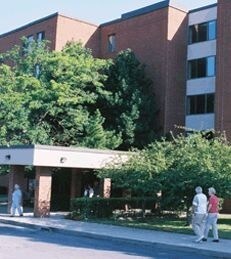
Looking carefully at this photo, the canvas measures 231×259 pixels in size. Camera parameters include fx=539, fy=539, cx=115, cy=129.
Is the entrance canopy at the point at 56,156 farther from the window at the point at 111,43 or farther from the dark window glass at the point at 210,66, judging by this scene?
the window at the point at 111,43

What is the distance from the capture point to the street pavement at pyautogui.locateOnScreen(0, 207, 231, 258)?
16.4 metres

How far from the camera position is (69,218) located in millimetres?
25359

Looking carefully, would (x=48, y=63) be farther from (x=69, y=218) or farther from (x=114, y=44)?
(x=69, y=218)

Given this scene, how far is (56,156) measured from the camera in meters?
27.0

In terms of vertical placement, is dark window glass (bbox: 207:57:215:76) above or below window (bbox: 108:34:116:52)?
below

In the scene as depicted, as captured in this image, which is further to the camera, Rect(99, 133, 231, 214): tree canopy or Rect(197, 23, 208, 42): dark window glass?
Rect(197, 23, 208, 42): dark window glass

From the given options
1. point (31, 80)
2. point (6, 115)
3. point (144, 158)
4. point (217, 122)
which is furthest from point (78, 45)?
point (144, 158)

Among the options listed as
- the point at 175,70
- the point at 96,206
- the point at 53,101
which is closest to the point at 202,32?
the point at 175,70

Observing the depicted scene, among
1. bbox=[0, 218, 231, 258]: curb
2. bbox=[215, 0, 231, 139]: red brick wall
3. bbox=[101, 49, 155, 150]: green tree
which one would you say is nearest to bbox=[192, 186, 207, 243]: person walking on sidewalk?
bbox=[0, 218, 231, 258]: curb

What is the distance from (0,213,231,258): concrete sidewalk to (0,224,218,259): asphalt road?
1.07 ft

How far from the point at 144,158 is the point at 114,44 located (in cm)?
2158

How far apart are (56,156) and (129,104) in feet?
37.7

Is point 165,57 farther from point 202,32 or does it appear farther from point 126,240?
point 126,240

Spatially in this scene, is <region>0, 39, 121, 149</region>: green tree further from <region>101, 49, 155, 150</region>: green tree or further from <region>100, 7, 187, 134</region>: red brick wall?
<region>100, 7, 187, 134</region>: red brick wall
